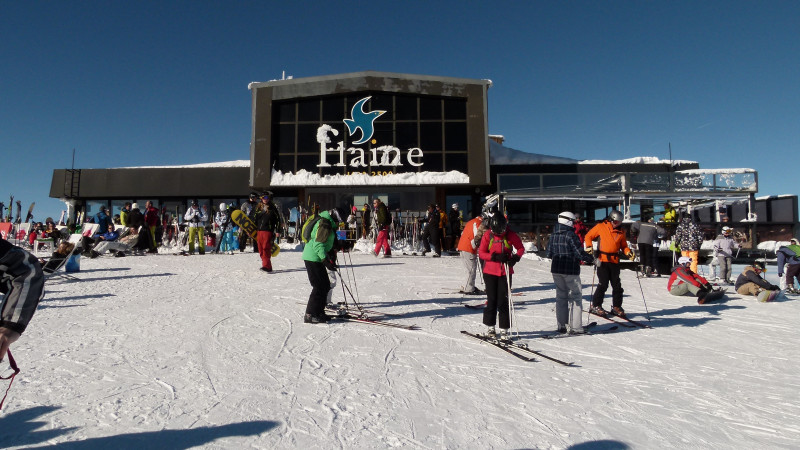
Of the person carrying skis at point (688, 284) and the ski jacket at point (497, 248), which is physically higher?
the ski jacket at point (497, 248)

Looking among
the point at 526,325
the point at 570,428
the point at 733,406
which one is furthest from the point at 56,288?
the point at 733,406

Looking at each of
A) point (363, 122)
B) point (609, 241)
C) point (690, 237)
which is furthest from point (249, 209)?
point (690, 237)

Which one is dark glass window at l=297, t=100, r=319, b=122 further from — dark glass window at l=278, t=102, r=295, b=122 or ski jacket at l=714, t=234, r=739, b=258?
ski jacket at l=714, t=234, r=739, b=258

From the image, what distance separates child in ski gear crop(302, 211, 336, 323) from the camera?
19.9ft

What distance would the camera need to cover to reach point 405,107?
21.0 metres

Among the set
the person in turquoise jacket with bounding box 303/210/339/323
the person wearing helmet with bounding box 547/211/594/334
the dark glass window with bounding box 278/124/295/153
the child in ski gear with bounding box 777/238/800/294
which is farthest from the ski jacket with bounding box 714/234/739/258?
the dark glass window with bounding box 278/124/295/153

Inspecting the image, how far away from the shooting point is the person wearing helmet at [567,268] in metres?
6.01

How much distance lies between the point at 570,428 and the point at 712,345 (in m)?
3.86

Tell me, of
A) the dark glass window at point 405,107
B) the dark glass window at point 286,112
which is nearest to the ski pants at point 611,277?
the dark glass window at point 405,107

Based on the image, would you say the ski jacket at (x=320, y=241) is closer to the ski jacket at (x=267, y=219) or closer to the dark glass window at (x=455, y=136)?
the ski jacket at (x=267, y=219)

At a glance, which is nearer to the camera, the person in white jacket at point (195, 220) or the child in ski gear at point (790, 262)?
the child in ski gear at point (790, 262)

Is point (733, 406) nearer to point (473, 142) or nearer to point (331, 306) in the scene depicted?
point (331, 306)

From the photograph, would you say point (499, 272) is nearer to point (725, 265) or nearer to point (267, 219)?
point (267, 219)

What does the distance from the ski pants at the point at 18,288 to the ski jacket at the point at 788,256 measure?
560 inches
